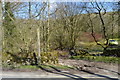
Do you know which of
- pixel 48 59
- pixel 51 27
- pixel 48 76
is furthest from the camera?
pixel 51 27

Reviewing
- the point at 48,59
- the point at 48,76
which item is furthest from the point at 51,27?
the point at 48,76

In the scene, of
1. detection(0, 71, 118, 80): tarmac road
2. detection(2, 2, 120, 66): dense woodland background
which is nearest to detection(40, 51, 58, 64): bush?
detection(2, 2, 120, 66): dense woodland background

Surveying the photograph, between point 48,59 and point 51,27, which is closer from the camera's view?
point 48,59

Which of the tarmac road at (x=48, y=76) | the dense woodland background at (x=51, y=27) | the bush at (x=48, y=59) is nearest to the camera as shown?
the tarmac road at (x=48, y=76)

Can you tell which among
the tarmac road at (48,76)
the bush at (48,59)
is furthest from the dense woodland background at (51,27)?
the tarmac road at (48,76)

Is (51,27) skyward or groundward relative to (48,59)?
skyward

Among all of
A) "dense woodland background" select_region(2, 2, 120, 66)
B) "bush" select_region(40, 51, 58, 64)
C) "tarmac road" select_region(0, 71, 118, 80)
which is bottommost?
"tarmac road" select_region(0, 71, 118, 80)

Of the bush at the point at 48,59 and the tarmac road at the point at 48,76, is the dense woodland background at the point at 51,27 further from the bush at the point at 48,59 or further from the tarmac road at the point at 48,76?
the tarmac road at the point at 48,76

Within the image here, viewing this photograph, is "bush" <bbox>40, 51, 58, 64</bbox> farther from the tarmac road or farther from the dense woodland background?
the tarmac road

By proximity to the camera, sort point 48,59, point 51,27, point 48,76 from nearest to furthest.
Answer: point 48,76, point 48,59, point 51,27

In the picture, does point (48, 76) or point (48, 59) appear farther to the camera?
point (48, 59)

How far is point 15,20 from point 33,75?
4196 mm

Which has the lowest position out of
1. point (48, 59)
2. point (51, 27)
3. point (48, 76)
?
point (48, 76)

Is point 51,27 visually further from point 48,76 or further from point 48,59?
point 48,76
